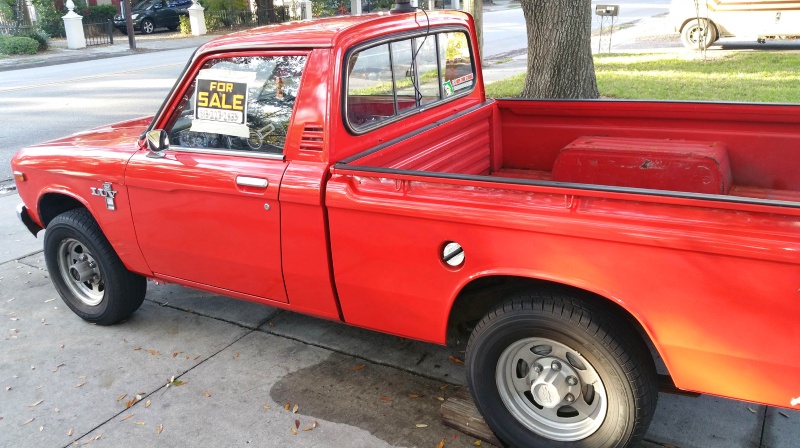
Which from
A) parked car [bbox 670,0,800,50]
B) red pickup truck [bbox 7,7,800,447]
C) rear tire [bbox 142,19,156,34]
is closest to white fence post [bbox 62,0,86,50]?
rear tire [bbox 142,19,156,34]

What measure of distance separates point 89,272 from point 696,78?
32.9ft

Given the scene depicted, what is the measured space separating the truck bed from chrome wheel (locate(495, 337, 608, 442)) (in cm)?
30

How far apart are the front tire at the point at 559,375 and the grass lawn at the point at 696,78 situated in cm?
681

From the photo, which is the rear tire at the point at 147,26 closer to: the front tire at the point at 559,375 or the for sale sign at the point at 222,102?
the for sale sign at the point at 222,102

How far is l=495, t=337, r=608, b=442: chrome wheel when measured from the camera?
2.79m

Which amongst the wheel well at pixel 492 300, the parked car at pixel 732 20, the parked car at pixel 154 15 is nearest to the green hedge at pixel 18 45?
the parked car at pixel 154 15

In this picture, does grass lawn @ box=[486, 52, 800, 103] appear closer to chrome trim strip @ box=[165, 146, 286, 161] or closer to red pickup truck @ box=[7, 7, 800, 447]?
red pickup truck @ box=[7, 7, 800, 447]

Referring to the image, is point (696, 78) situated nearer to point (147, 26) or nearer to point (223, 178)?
point (223, 178)

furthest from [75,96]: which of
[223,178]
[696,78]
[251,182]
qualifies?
[251,182]

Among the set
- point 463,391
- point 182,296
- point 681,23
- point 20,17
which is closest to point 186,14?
point 20,17

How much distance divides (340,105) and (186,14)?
94.2 ft

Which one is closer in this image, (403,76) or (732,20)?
(403,76)

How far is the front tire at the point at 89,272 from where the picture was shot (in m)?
4.12

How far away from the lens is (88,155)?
3961 mm
